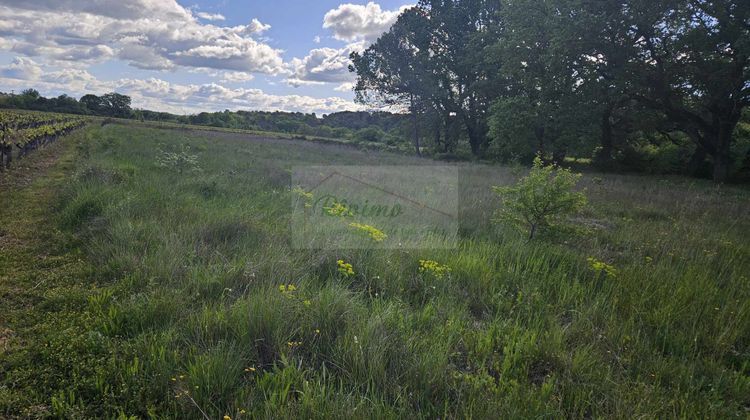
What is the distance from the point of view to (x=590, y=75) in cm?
1745

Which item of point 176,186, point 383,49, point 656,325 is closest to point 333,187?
point 176,186

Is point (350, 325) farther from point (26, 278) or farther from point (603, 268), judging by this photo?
point (26, 278)

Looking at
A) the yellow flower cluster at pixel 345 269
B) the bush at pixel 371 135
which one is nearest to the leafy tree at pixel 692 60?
the yellow flower cluster at pixel 345 269

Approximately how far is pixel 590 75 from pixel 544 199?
1542 centimetres

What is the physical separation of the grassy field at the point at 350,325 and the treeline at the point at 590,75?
26.2 ft

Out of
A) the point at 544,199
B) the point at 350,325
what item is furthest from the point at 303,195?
the point at 350,325

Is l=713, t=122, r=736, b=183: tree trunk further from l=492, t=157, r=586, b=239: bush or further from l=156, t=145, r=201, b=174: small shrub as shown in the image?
l=156, t=145, r=201, b=174: small shrub

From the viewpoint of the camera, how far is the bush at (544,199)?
5465 mm

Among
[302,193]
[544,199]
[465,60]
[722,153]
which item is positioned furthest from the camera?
[465,60]

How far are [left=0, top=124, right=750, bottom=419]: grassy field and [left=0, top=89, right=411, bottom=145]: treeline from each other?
44004mm

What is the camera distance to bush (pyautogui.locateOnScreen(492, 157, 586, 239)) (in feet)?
17.9

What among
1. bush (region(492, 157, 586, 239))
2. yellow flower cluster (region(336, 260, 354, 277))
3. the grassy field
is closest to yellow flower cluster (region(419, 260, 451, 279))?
the grassy field

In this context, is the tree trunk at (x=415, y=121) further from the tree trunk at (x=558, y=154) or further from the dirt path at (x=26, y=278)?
the dirt path at (x=26, y=278)

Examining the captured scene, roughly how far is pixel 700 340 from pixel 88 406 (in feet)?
15.3
